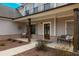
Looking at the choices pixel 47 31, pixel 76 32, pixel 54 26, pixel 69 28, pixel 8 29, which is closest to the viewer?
pixel 76 32

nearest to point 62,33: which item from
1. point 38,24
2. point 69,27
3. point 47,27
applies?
point 69,27

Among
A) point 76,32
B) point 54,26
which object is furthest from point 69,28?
point 76,32

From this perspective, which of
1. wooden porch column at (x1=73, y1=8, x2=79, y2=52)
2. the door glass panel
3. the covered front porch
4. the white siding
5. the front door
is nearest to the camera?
wooden porch column at (x1=73, y1=8, x2=79, y2=52)

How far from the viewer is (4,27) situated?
15.6 metres

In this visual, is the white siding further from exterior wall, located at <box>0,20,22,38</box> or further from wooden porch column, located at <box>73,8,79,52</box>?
wooden porch column, located at <box>73,8,79,52</box>

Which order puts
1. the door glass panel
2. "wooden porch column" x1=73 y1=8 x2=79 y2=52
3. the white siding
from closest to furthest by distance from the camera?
"wooden porch column" x1=73 y1=8 x2=79 y2=52, the door glass panel, the white siding

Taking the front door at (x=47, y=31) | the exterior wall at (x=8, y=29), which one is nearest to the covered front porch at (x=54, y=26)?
the front door at (x=47, y=31)

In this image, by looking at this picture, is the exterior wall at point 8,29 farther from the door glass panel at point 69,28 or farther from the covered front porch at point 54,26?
the door glass panel at point 69,28

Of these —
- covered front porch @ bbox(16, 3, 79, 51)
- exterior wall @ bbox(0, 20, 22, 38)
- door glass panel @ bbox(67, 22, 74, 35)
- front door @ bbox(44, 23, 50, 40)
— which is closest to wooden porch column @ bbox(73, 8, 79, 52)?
covered front porch @ bbox(16, 3, 79, 51)

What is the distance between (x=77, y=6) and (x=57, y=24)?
18.8 feet

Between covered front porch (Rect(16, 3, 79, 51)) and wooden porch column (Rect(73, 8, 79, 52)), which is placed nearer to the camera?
wooden porch column (Rect(73, 8, 79, 52))

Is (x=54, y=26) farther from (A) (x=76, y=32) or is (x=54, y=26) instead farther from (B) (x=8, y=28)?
(B) (x=8, y=28)

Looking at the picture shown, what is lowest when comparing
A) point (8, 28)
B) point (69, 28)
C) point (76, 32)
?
point (76, 32)

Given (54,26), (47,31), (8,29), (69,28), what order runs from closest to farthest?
(69,28), (54,26), (47,31), (8,29)
